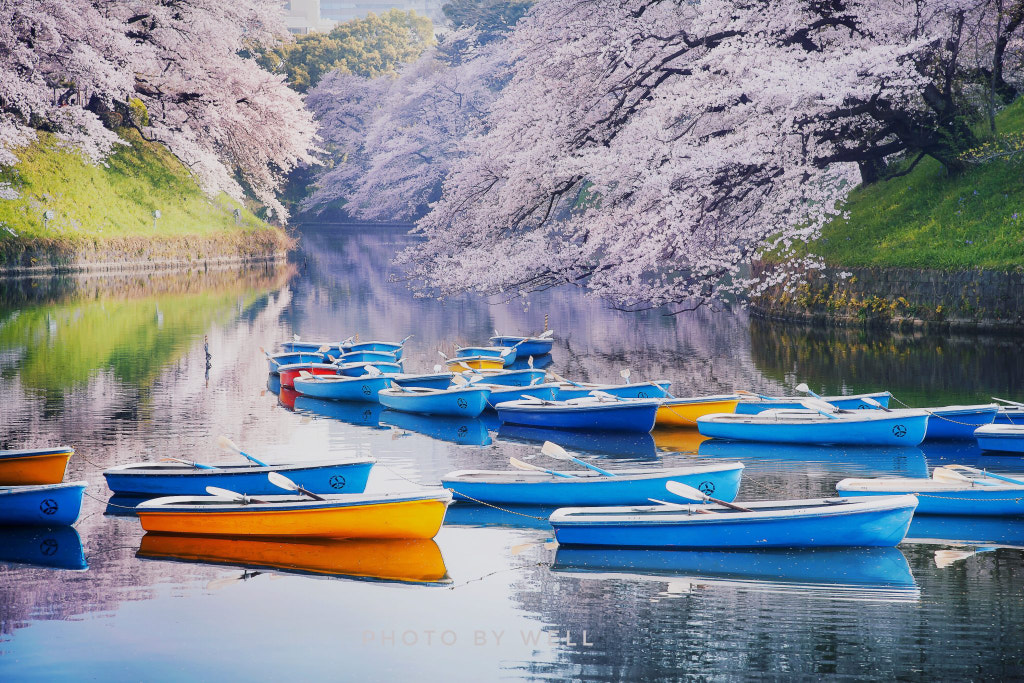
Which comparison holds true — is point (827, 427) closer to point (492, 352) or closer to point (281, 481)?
point (281, 481)

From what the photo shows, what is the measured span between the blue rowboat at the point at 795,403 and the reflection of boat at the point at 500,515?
19.6 ft

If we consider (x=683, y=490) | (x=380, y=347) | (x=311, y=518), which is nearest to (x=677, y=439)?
(x=683, y=490)

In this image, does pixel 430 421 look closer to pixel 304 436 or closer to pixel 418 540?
pixel 304 436

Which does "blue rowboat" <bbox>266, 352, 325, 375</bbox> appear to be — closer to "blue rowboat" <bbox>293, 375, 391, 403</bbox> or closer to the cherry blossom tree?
"blue rowboat" <bbox>293, 375, 391, 403</bbox>

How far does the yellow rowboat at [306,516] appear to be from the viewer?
10.9 metres

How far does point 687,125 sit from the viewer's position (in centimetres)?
2531

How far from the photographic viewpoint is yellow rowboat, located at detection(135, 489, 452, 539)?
35.7ft

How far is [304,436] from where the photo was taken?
17.4 meters

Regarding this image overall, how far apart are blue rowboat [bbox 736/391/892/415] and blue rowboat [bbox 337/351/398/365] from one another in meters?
10.0

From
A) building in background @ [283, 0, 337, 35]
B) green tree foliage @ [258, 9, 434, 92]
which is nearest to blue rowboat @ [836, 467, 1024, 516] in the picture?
green tree foliage @ [258, 9, 434, 92]

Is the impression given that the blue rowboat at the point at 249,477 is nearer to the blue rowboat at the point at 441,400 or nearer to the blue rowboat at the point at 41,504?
the blue rowboat at the point at 41,504

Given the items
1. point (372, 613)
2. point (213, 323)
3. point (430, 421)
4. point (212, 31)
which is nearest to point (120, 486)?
point (372, 613)

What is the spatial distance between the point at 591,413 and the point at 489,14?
60.6 metres

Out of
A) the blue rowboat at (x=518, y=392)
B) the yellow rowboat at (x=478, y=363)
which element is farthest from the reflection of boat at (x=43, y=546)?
the yellow rowboat at (x=478, y=363)
